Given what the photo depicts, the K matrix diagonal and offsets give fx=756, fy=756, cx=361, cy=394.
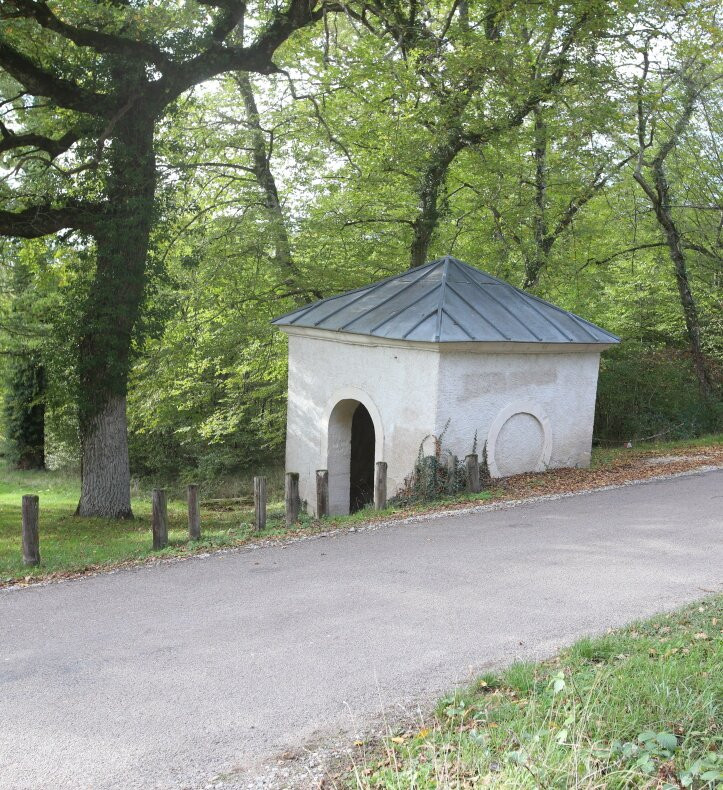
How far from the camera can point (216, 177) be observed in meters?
18.1

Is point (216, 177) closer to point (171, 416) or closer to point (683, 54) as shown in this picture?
point (171, 416)

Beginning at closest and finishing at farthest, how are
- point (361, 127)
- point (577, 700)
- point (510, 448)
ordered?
point (577, 700)
point (510, 448)
point (361, 127)

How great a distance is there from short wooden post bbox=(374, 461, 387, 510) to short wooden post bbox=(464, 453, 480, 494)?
1.33 metres

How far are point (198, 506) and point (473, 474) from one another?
13.9 feet

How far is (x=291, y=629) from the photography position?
245 inches

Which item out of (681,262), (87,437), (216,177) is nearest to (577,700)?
(87,437)

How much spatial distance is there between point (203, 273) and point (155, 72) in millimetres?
5112

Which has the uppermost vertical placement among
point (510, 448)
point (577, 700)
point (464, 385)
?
point (464, 385)

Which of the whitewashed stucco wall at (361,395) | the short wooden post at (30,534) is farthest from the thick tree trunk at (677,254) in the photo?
the short wooden post at (30,534)

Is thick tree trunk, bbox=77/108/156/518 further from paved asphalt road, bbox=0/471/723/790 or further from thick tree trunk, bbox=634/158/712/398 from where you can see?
thick tree trunk, bbox=634/158/712/398

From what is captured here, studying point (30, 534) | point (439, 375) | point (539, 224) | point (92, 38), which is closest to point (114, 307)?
point (92, 38)

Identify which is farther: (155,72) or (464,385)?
(155,72)

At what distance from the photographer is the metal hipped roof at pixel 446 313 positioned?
11719 millimetres

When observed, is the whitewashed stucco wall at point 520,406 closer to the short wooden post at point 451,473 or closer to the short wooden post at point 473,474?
the short wooden post at point 451,473
